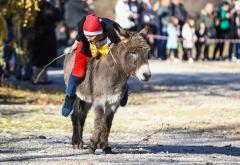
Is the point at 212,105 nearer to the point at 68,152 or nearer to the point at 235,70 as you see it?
the point at 68,152

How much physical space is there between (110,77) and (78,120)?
4.40ft

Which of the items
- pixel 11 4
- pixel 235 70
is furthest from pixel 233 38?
pixel 11 4

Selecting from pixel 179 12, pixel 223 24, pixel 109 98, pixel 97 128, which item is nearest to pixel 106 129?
pixel 97 128

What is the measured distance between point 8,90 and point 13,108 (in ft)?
13.0

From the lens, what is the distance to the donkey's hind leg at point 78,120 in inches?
562

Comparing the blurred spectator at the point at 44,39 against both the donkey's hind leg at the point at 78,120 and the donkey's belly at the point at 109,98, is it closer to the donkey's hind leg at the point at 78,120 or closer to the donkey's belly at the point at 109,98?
the donkey's hind leg at the point at 78,120

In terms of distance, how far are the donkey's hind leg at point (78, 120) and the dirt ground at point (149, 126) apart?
15 centimetres

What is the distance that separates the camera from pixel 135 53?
13.1m

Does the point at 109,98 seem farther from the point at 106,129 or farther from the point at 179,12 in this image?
the point at 179,12

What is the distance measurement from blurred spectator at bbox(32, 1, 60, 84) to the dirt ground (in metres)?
0.94

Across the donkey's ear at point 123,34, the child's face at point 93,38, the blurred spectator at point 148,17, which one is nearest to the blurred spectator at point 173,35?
the blurred spectator at point 148,17

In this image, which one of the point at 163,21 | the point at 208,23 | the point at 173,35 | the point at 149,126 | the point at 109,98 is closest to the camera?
the point at 109,98

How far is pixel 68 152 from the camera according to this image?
13758 mm

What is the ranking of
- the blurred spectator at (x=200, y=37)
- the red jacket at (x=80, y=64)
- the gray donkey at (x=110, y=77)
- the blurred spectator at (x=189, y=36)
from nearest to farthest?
the gray donkey at (x=110, y=77) → the red jacket at (x=80, y=64) → the blurred spectator at (x=189, y=36) → the blurred spectator at (x=200, y=37)
